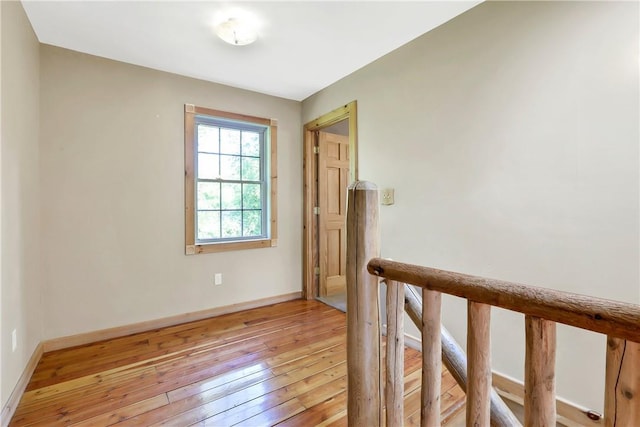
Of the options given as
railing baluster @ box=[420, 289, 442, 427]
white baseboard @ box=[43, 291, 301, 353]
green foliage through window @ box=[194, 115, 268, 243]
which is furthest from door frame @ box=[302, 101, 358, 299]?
railing baluster @ box=[420, 289, 442, 427]

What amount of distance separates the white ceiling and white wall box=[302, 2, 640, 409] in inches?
11.8

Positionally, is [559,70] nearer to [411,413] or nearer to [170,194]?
[411,413]

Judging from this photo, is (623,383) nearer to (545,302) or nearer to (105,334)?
(545,302)

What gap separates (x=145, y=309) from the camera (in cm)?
266

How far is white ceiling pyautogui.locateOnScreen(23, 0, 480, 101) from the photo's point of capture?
186 centimetres

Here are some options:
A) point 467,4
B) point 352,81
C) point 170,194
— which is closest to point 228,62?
point 352,81

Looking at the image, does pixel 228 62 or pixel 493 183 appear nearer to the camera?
pixel 493 183

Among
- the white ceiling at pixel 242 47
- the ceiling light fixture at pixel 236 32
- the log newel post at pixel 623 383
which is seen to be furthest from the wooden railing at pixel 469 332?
the ceiling light fixture at pixel 236 32

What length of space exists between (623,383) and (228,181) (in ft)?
10.2

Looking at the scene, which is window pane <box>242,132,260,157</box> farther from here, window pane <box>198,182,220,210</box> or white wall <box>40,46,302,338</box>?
window pane <box>198,182,220,210</box>

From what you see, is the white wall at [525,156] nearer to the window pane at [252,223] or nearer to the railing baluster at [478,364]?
the railing baluster at [478,364]

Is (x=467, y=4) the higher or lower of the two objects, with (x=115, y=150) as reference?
higher

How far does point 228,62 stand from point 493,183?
239cm

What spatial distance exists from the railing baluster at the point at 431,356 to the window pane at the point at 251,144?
2.85 metres
